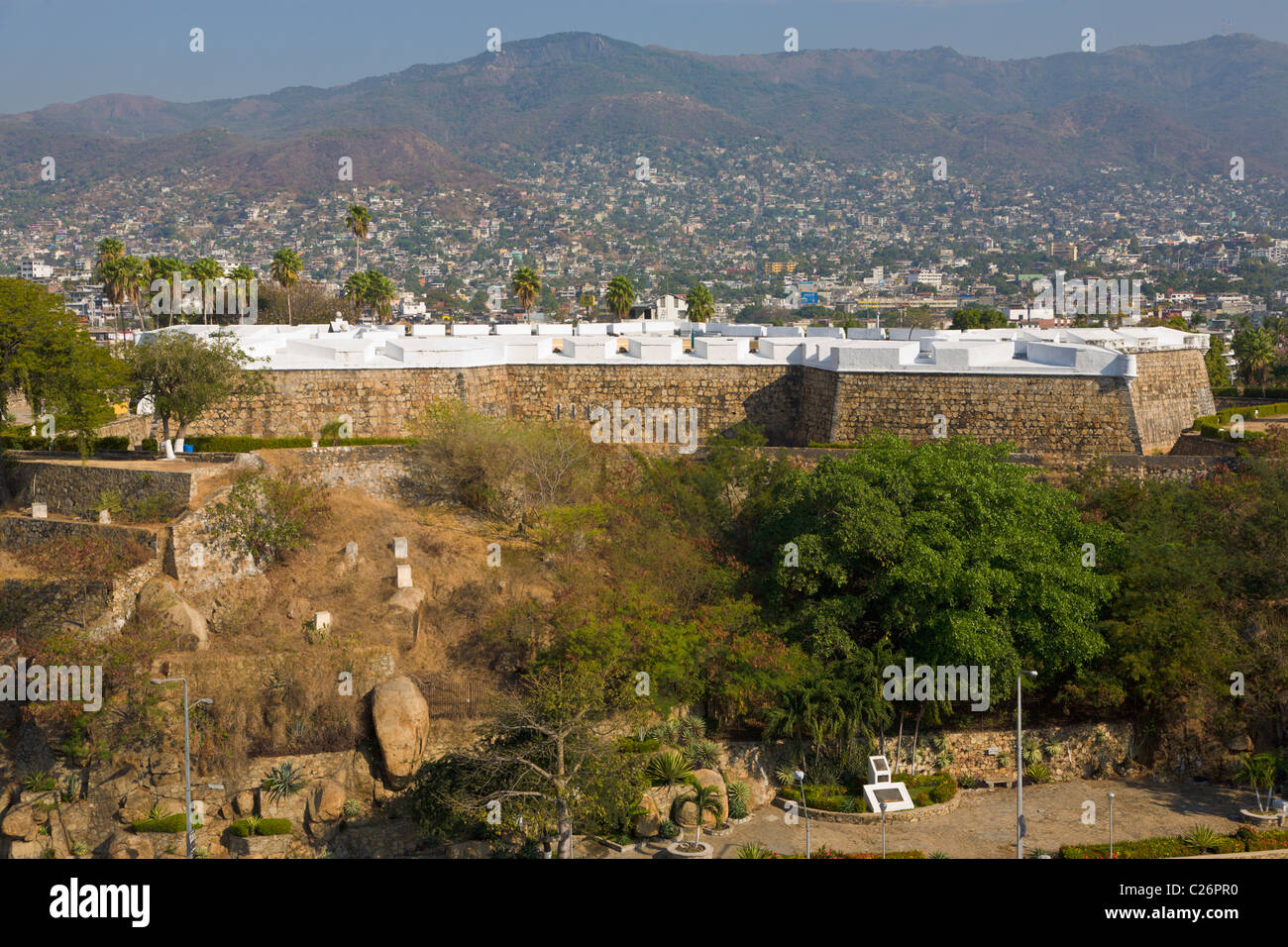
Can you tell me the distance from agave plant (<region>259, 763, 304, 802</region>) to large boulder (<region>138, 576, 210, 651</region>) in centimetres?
369

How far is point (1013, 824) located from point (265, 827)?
600 inches

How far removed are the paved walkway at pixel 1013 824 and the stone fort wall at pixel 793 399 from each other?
11.4 m

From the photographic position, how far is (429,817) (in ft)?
75.3

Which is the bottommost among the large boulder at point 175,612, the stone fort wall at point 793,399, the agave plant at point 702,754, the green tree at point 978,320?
the agave plant at point 702,754

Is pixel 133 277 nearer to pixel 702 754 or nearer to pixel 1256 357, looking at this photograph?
pixel 702 754

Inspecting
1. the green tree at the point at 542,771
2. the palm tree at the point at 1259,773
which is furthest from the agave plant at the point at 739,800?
the palm tree at the point at 1259,773

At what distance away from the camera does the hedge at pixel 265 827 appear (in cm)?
2375

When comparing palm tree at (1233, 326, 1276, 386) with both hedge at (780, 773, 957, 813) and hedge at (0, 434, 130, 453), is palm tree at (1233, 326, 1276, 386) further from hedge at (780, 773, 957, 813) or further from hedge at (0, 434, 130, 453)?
hedge at (0, 434, 130, 453)

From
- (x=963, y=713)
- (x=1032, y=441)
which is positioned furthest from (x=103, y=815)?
(x=1032, y=441)

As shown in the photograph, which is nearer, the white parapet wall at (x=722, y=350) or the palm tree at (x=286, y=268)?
the white parapet wall at (x=722, y=350)

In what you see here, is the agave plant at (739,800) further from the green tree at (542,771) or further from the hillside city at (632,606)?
the green tree at (542,771)

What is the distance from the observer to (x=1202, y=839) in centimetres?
2336

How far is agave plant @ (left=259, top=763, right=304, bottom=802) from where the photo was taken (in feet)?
80.1

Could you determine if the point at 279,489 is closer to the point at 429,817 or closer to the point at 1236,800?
the point at 429,817
